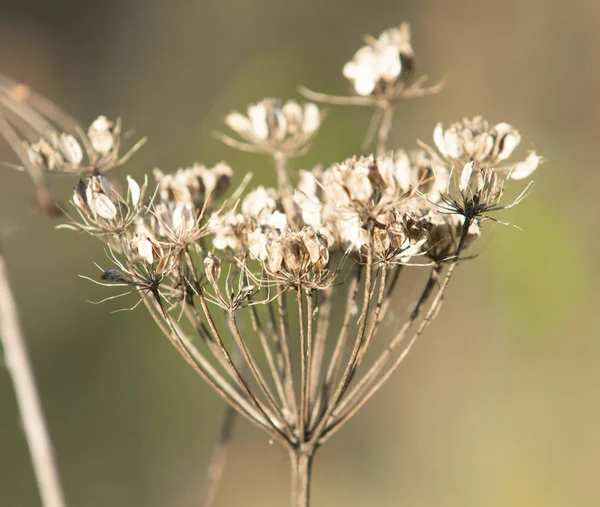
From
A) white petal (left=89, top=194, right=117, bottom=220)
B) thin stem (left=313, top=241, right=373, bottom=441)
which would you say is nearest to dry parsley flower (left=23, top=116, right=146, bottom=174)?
white petal (left=89, top=194, right=117, bottom=220)

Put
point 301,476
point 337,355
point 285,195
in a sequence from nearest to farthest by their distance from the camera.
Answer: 1. point 301,476
2. point 337,355
3. point 285,195

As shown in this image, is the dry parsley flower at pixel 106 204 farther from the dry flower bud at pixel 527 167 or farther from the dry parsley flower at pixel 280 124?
the dry flower bud at pixel 527 167

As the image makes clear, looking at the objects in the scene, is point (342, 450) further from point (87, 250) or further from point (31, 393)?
point (31, 393)

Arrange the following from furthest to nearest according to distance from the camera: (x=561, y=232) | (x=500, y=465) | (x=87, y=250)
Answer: (x=87, y=250) < (x=561, y=232) < (x=500, y=465)

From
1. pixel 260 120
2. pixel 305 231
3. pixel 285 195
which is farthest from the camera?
pixel 260 120

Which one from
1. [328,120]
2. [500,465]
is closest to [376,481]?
[500,465]

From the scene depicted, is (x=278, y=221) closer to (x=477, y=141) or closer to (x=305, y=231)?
(x=305, y=231)

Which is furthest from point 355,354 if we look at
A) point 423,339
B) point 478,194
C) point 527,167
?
point 423,339
